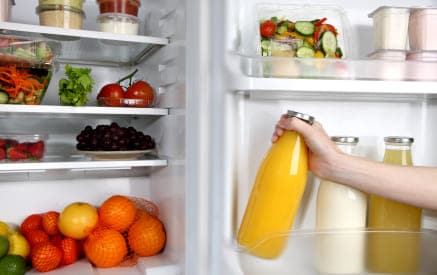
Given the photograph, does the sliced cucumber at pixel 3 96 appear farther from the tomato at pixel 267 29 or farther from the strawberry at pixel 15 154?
the tomato at pixel 267 29

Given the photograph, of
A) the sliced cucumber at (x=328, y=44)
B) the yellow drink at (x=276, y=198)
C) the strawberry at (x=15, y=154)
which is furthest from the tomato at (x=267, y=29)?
the strawberry at (x=15, y=154)

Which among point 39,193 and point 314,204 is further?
point 39,193

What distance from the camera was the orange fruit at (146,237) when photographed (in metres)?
1.33

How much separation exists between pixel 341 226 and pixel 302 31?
16.4 inches

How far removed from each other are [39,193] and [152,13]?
0.76 metres

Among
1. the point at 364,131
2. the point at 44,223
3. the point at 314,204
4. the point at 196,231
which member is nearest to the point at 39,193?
the point at 44,223

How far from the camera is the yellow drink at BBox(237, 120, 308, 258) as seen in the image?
80 cm

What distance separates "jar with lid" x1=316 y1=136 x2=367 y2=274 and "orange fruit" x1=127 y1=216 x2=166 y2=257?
2.14ft

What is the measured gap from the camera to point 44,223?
1.37m

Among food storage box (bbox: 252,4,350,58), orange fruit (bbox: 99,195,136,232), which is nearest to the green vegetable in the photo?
orange fruit (bbox: 99,195,136,232)

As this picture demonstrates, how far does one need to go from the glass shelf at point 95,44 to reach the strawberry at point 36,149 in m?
0.27

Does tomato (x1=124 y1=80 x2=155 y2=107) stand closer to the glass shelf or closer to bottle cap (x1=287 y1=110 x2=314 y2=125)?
the glass shelf

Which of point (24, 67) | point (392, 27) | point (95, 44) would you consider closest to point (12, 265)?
point (24, 67)

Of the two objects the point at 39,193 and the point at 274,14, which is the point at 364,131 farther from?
the point at 39,193
